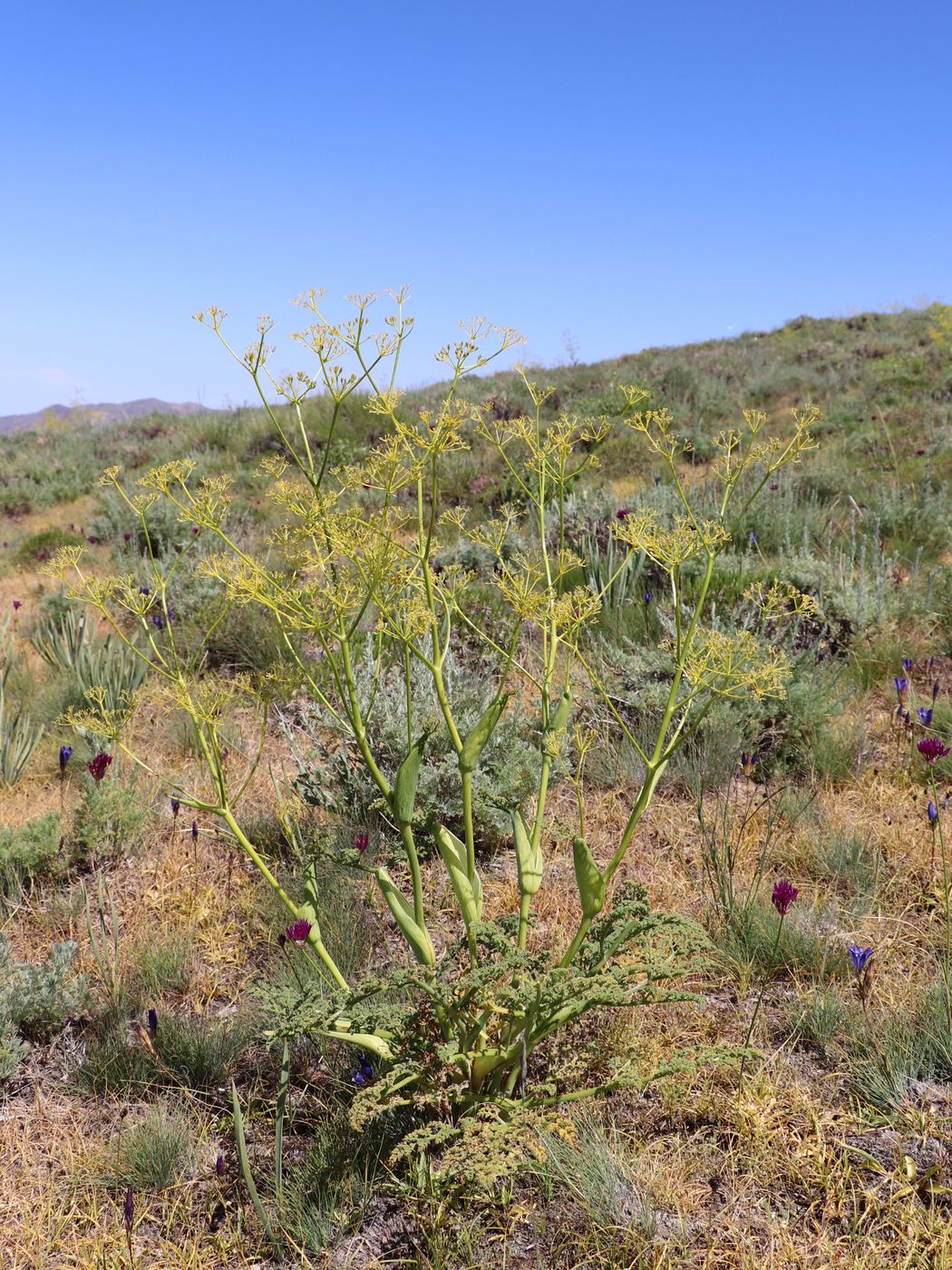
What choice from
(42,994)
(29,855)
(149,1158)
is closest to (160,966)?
(42,994)

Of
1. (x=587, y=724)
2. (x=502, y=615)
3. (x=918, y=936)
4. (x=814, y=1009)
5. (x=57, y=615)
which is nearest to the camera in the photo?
(x=814, y=1009)

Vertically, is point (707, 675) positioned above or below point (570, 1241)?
above

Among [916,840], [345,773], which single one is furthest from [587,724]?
[916,840]

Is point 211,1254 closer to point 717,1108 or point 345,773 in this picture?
point 717,1108

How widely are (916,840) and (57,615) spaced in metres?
5.24

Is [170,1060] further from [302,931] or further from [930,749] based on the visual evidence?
[930,749]

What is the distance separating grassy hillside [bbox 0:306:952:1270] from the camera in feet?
5.53

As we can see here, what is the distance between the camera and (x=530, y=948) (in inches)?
96.7

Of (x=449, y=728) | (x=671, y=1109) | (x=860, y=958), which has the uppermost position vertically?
(x=449, y=728)

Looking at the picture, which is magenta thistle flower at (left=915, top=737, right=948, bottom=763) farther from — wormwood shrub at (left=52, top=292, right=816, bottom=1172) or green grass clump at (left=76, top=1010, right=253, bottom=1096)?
green grass clump at (left=76, top=1010, right=253, bottom=1096)

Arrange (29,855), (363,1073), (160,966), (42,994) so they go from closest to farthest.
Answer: (363,1073) → (42,994) → (160,966) → (29,855)

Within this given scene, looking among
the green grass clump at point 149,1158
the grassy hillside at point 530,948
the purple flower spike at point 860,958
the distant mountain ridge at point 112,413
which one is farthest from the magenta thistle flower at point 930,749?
the distant mountain ridge at point 112,413

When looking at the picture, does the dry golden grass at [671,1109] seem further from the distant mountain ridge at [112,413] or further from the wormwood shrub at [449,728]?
the distant mountain ridge at [112,413]

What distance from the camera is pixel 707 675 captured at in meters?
1.70
